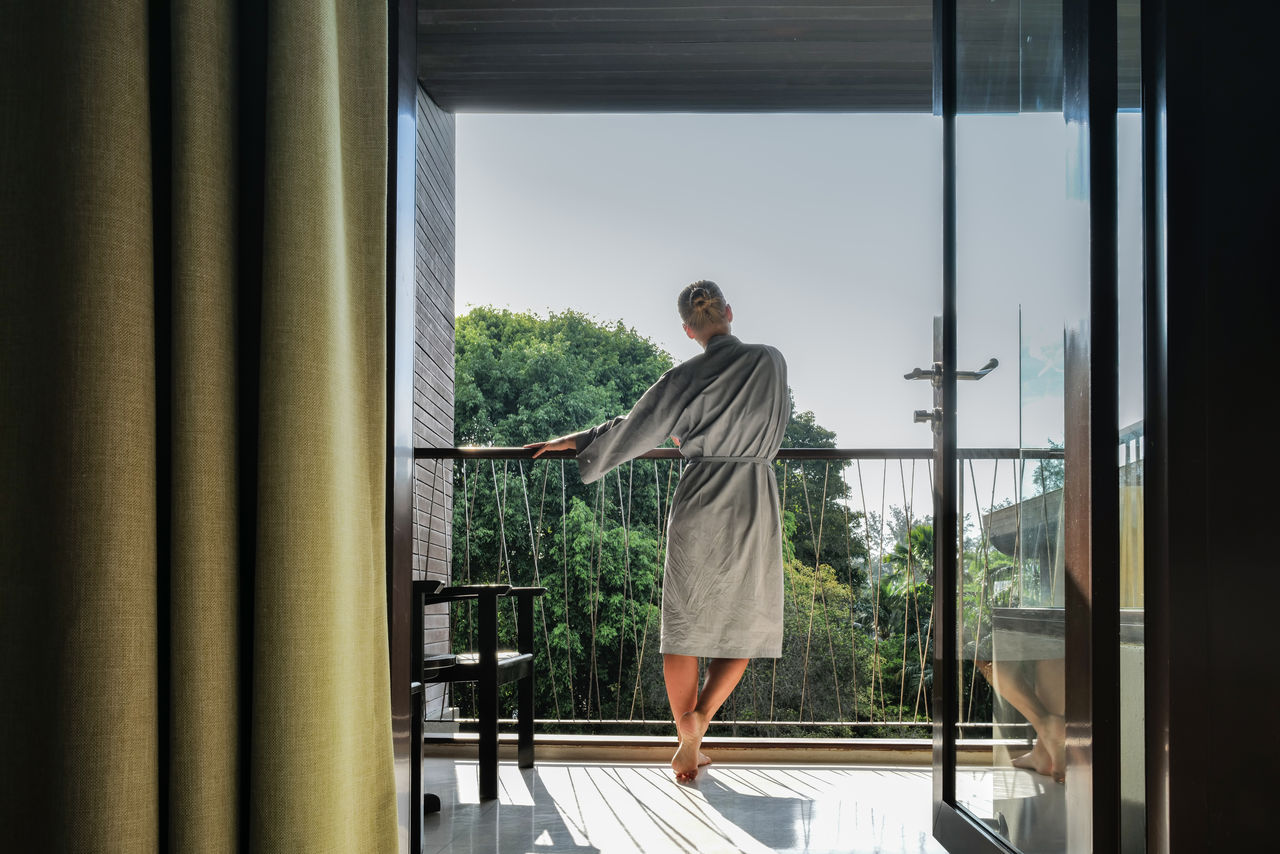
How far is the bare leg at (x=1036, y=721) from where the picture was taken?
1216mm

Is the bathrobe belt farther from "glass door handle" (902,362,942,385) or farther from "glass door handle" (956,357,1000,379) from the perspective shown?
"glass door handle" (956,357,1000,379)

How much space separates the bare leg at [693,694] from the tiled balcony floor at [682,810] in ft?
0.35

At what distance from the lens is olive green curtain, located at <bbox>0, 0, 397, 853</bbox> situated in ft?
2.94

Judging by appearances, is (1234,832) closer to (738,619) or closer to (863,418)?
(738,619)

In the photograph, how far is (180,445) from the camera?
3.17 feet

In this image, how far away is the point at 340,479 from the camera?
3.40 feet

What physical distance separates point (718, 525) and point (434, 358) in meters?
2.76

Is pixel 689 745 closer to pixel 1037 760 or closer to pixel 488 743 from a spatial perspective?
pixel 488 743

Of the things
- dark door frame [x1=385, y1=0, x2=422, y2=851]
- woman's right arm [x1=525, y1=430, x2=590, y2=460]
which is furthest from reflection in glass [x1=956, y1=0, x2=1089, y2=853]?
woman's right arm [x1=525, y1=430, x2=590, y2=460]

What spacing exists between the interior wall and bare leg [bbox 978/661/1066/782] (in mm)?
3103

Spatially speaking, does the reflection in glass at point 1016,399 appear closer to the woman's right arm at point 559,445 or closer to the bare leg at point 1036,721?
the bare leg at point 1036,721

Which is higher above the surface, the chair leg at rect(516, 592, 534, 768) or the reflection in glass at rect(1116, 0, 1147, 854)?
the reflection in glass at rect(1116, 0, 1147, 854)

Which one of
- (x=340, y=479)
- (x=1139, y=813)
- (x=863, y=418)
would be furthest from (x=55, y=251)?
(x=863, y=418)

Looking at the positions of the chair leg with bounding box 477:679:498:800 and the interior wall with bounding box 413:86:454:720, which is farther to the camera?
the interior wall with bounding box 413:86:454:720
